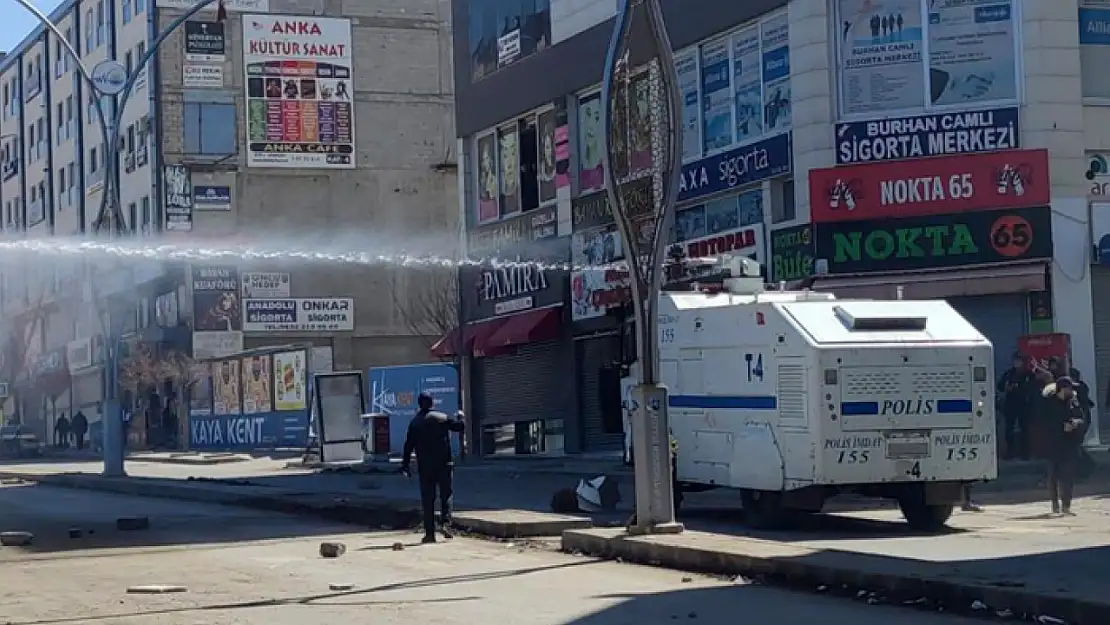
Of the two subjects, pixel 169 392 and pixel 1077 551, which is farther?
pixel 169 392

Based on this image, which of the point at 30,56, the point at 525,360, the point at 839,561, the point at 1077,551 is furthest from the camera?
the point at 30,56

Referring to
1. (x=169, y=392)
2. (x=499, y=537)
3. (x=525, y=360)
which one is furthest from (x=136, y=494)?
(x=169, y=392)

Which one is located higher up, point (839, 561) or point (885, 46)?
point (885, 46)

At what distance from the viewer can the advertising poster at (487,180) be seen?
4022 cm

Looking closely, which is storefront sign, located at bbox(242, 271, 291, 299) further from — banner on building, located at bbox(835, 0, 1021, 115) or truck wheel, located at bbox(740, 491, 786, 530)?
truck wheel, located at bbox(740, 491, 786, 530)

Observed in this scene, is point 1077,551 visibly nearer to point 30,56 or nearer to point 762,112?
point 762,112

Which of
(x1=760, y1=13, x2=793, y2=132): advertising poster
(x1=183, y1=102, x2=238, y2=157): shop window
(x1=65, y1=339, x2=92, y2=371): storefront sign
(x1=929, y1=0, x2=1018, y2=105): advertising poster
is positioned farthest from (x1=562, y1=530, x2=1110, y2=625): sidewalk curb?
(x1=65, y1=339, x2=92, y2=371): storefront sign

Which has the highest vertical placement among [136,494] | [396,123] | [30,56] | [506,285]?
[30,56]

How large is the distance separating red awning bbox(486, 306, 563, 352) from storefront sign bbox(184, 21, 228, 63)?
95.1 ft

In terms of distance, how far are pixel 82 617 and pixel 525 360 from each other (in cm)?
2682

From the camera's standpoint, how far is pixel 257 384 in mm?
52156

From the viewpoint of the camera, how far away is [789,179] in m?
Answer: 29.4

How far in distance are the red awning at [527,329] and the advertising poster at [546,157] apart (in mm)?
2557

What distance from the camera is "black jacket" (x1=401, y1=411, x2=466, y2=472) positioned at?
18141mm
